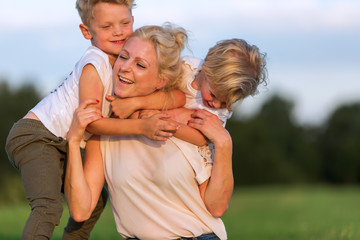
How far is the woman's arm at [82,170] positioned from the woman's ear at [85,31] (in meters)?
0.83

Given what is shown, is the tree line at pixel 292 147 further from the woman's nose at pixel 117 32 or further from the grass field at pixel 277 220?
the woman's nose at pixel 117 32

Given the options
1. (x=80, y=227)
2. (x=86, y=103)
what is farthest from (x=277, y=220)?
(x=86, y=103)

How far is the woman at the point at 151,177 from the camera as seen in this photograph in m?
4.15

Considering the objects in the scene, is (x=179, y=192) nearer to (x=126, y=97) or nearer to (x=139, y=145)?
(x=139, y=145)

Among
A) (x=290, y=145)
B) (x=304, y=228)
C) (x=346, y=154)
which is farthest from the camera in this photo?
(x=290, y=145)

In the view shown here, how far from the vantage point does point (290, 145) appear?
62.6 m

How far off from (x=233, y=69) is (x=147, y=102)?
0.72 m

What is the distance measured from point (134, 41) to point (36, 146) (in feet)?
3.63

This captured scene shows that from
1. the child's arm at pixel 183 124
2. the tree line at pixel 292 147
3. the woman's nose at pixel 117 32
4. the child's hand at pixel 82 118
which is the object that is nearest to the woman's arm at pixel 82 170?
the child's hand at pixel 82 118

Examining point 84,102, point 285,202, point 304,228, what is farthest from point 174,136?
point 285,202

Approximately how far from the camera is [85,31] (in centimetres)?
462

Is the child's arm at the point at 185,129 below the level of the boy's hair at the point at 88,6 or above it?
below

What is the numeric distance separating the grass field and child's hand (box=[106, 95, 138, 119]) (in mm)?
3454

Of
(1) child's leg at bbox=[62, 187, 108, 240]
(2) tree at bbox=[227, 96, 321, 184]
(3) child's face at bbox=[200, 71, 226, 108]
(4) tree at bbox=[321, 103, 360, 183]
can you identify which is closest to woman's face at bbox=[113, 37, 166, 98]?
(3) child's face at bbox=[200, 71, 226, 108]
